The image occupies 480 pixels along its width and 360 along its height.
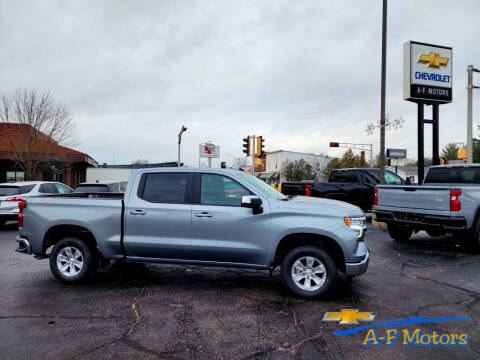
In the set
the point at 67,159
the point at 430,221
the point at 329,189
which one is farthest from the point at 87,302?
the point at 67,159

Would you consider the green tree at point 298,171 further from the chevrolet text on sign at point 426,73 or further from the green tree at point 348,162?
the chevrolet text on sign at point 426,73

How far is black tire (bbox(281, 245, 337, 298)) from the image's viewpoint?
15.5 feet

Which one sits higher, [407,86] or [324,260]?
[407,86]

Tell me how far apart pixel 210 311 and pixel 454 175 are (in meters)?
7.92

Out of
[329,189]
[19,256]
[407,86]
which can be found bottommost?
[19,256]

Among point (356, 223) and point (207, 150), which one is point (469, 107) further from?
point (207, 150)

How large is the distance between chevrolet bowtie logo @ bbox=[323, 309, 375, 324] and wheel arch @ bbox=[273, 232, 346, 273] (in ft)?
2.35

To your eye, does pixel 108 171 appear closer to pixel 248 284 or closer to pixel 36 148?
pixel 36 148

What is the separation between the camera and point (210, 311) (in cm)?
434

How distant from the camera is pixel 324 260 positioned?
4766 mm

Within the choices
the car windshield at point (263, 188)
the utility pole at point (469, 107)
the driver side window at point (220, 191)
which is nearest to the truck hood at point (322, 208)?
the car windshield at point (263, 188)

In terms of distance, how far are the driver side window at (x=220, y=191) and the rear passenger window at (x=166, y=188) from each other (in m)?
0.28

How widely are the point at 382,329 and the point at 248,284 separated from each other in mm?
2222

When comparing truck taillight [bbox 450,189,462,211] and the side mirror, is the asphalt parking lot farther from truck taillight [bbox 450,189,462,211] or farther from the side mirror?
the side mirror
